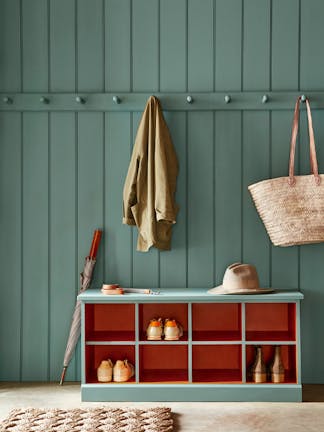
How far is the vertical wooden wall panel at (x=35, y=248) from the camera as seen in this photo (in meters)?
3.73

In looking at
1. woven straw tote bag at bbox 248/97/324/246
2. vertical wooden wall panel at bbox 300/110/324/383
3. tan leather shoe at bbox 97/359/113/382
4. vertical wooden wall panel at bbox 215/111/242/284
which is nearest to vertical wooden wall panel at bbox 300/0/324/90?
vertical wooden wall panel at bbox 300/110/324/383

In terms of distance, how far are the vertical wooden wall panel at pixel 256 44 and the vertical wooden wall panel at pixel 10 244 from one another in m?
1.47

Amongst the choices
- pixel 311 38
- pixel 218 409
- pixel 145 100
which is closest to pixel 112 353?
pixel 218 409

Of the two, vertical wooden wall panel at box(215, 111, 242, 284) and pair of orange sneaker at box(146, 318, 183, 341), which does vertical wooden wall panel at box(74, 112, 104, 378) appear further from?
vertical wooden wall panel at box(215, 111, 242, 284)

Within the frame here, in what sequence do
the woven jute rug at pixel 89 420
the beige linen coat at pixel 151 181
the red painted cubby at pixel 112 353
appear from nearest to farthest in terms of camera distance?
the woven jute rug at pixel 89 420
the beige linen coat at pixel 151 181
the red painted cubby at pixel 112 353

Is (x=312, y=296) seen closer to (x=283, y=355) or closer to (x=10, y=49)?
(x=283, y=355)

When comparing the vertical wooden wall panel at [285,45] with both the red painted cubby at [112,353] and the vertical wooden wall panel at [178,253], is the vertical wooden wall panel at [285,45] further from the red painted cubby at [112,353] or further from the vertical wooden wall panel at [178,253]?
the red painted cubby at [112,353]

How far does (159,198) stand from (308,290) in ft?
3.57

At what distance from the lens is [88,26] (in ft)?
12.3

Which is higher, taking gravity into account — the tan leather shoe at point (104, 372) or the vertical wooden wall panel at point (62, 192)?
the vertical wooden wall panel at point (62, 192)

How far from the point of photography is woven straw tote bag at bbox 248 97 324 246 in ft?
11.0

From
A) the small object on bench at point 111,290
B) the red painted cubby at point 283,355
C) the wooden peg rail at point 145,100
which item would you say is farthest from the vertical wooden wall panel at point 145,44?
the red painted cubby at point 283,355

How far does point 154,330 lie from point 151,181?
33.9 inches

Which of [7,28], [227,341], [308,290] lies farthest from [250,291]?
[7,28]
